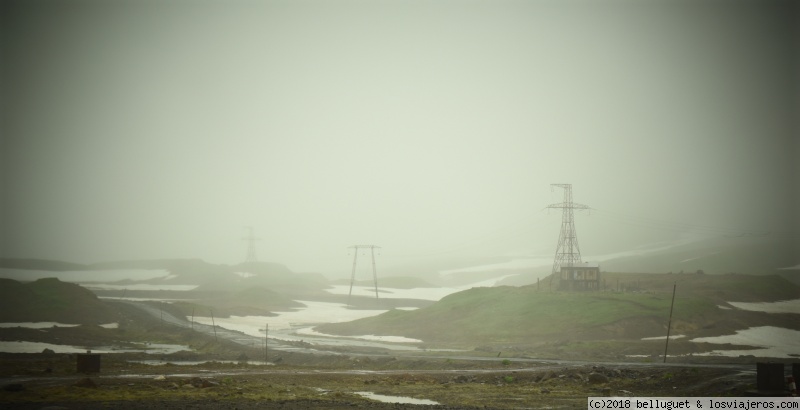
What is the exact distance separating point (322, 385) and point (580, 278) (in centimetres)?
7710

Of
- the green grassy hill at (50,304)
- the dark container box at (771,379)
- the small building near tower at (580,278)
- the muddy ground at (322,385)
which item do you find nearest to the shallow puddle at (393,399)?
the muddy ground at (322,385)

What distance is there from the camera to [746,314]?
9238cm

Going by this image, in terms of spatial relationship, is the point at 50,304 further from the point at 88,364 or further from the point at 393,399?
the point at 393,399

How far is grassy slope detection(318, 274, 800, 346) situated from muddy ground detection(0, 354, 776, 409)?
3567cm

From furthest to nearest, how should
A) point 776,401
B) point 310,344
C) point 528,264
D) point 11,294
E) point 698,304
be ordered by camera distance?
point 528,264 → point 11,294 → point 698,304 → point 310,344 → point 776,401

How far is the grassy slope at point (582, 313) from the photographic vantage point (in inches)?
3413

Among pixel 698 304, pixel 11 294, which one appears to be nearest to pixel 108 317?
pixel 11 294

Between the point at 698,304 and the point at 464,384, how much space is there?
201ft

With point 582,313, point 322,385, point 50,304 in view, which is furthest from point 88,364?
point 582,313

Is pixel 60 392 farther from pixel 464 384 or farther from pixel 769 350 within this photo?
pixel 769 350

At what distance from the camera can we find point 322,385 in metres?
42.0

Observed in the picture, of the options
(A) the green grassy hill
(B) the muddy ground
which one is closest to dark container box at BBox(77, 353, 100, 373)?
(B) the muddy ground

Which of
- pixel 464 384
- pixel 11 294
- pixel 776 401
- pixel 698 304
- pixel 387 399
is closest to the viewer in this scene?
pixel 776 401

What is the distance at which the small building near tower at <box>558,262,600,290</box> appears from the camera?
109 meters
